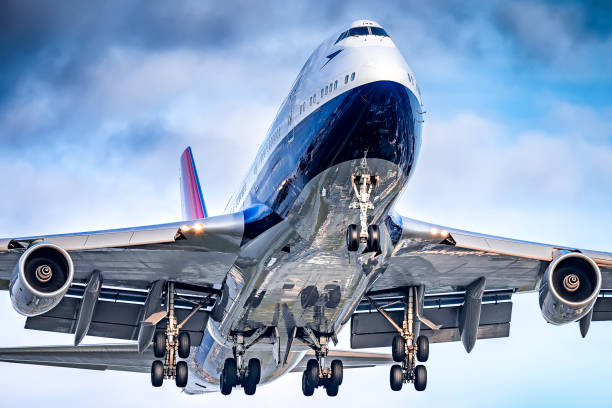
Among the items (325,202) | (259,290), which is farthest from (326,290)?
(325,202)

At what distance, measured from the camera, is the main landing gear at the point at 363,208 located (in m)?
20.4

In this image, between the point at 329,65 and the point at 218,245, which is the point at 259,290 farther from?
the point at 329,65

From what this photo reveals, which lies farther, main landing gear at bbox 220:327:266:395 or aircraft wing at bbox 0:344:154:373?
main landing gear at bbox 220:327:266:395

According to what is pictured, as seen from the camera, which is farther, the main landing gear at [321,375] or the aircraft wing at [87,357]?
the main landing gear at [321,375]

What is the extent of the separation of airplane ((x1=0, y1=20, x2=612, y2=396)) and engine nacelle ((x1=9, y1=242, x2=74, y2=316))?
34mm

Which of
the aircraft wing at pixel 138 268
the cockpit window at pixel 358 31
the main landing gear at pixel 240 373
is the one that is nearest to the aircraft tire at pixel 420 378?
the main landing gear at pixel 240 373

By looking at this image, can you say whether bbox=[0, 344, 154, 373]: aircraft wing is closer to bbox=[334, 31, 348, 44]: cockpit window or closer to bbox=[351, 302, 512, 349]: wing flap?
bbox=[351, 302, 512, 349]: wing flap

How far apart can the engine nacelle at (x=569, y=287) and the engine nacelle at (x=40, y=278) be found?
12.3 m

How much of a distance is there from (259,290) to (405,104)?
700 cm

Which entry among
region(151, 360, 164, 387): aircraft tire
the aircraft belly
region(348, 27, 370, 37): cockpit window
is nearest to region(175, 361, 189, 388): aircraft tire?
region(151, 360, 164, 387): aircraft tire

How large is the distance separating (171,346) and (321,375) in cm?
491

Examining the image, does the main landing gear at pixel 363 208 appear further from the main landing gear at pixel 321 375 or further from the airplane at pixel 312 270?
the main landing gear at pixel 321 375

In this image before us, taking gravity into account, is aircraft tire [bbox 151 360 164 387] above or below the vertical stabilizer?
below

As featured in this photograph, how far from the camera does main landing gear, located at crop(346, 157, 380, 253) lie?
2041cm
